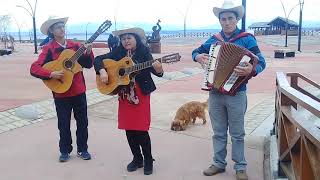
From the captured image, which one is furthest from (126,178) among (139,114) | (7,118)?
(7,118)

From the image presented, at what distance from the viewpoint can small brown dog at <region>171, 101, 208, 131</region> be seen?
6.97 m

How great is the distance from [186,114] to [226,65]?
9.45 ft

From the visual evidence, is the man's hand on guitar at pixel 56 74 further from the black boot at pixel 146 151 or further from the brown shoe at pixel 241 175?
the brown shoe at pixel 241 175

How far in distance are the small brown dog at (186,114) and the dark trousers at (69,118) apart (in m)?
1.82

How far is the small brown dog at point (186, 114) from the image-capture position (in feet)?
22.9

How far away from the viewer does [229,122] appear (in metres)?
4.61

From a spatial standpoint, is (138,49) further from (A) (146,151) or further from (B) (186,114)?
(B) (186,114)

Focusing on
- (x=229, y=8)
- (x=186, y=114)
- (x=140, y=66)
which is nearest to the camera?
(x=229, y=8)

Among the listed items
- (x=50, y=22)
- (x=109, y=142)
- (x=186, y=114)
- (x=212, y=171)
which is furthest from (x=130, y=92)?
(x=186, y=114)

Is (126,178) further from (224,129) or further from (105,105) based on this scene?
(105,105)

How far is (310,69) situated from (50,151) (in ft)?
42.2

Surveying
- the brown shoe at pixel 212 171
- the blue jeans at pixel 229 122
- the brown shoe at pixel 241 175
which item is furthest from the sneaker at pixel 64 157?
the brown shoe at pixel 241 175

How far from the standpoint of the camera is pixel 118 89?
477 centimetres

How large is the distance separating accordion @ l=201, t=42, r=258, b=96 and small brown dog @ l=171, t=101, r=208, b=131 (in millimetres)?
2602
